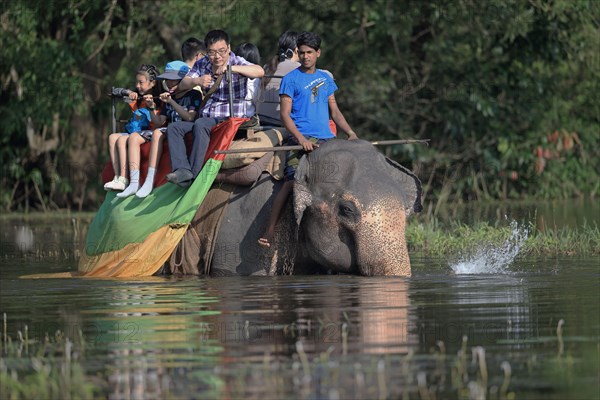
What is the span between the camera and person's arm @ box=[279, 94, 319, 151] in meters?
14.2

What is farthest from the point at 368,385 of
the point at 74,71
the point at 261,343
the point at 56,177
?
the point at 56,177

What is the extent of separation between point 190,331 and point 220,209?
4.89 m

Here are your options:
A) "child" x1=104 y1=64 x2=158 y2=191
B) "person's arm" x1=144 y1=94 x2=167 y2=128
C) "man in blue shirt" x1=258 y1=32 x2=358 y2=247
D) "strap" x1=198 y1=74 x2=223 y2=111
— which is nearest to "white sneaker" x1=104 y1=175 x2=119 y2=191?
"child" x1=104 y1=64 x2=158 y2=191

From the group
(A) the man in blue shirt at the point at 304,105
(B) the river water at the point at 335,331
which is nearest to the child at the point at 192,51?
(A) the man in blue shirt at the point at 304,105

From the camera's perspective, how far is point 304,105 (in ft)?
47.6

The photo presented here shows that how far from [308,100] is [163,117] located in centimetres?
190

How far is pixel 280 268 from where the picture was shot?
14492mm

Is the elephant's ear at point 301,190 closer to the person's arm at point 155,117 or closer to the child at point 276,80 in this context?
the child at point 276,80

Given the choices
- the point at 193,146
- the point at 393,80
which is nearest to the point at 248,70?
the point at 193,146

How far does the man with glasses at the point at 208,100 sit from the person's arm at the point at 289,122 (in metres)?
0.60

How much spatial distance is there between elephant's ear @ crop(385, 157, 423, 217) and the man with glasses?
1723mm

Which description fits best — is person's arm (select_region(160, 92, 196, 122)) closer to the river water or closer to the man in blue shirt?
the man in blue shirt

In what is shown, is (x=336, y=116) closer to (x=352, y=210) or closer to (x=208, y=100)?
(x=208, y=100)

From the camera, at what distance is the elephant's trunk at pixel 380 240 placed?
13602mm
